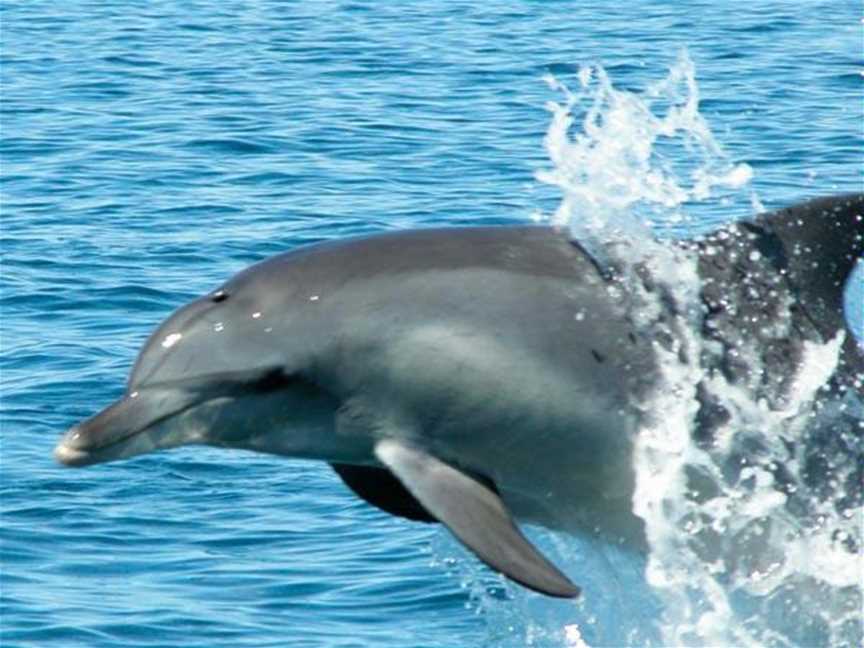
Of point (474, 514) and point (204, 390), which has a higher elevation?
point (204, 390)

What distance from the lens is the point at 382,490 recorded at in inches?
351

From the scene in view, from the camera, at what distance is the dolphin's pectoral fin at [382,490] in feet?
29.1

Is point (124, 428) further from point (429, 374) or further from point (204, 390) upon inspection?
point (429, 374)

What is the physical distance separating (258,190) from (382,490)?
41.0 feet

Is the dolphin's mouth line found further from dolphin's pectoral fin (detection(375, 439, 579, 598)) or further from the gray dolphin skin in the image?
dolphin's pectoral fin (detection(375, 439, 579, 598))

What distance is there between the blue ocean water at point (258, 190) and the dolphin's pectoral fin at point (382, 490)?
2.08 meters

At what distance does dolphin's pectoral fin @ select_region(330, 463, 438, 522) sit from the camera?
29.1ft

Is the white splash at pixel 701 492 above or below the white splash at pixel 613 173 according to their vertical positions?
below

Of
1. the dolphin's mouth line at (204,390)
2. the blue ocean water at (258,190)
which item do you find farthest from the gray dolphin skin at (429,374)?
the blue ocean water at (258,190)

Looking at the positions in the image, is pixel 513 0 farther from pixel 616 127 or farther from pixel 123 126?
pixel 616 127

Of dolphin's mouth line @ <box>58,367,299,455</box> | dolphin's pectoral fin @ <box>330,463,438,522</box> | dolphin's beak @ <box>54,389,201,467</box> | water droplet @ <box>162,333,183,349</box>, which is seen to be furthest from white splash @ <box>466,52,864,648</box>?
dolphin's beak @ <box>54,389,201,467</box>

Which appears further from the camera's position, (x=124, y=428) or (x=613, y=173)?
(x=613, y=173)

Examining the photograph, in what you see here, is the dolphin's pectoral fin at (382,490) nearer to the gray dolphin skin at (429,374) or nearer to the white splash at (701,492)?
the gray dolphin skin at (429,374)

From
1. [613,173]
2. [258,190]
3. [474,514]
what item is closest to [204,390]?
[474,514]
